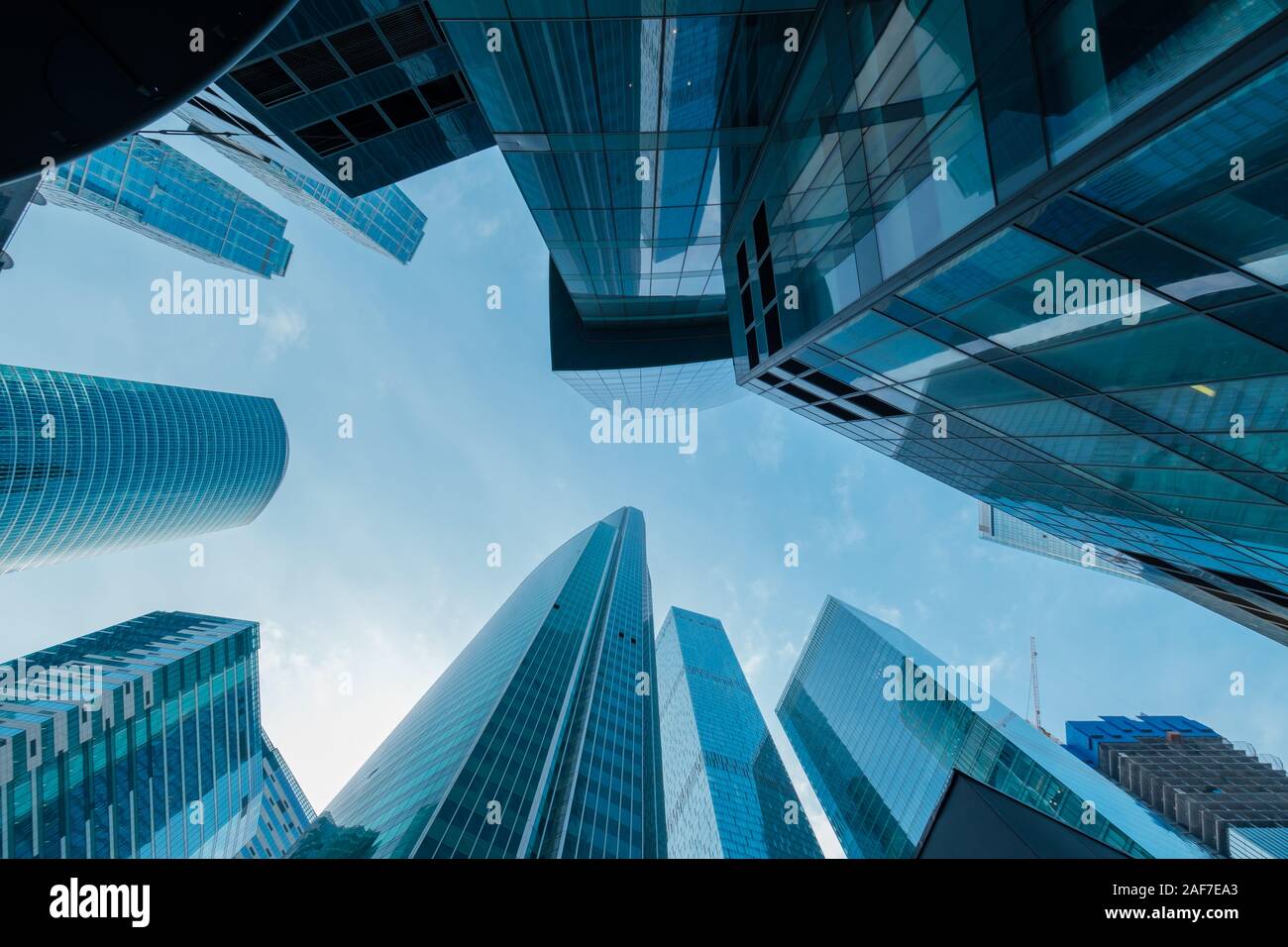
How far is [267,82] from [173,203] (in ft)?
393

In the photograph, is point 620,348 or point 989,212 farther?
point 620,348

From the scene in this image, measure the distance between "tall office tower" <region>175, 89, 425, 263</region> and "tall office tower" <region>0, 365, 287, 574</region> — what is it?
5666cm

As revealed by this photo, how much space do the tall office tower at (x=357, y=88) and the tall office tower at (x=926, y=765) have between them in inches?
691

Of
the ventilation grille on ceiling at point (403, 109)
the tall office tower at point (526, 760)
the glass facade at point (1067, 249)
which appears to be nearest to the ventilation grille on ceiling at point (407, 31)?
the ventilation grille on ceiling at point (403, 109)

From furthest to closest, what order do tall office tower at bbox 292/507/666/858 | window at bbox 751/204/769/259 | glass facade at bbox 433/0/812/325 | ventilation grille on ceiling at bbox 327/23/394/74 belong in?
1. tall office tower at bbox 292/507/666/858
2. window at bbox 751/204/769/259
3. ventilation grille on ceiling at bbox 327/23/394/74
4. glass facade at bbox 433/0/812/325

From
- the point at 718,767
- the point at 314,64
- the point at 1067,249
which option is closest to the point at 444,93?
the point at 314,64

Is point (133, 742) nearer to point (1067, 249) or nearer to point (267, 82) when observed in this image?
point (267, 82)

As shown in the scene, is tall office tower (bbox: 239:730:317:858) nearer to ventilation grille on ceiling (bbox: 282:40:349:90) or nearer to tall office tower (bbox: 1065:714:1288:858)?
ventilation grille on ceiling (bbox: 282:40:349:90)

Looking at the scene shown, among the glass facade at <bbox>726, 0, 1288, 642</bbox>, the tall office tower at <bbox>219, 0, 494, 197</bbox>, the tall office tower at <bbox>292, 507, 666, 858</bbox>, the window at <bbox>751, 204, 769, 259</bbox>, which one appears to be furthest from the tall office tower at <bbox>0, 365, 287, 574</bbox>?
the glass facade at <bbox>726, 0, 1288, 642</bbox>

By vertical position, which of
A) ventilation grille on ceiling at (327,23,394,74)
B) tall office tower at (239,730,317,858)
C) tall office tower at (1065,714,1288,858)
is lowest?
tall office tower at (239,730,317,858)

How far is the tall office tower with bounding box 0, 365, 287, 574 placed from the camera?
8159 centimetres

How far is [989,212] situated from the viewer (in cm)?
694

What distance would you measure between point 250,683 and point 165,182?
9162 cm

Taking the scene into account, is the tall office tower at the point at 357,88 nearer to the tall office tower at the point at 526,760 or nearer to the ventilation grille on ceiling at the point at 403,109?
the ventilation grille on ceiling at the point at 403,109
